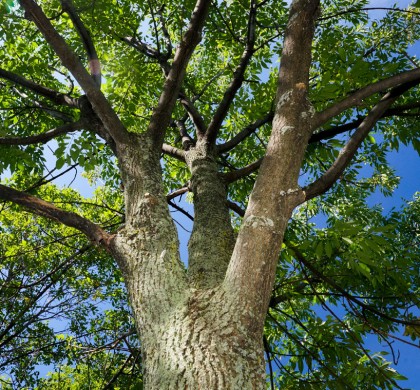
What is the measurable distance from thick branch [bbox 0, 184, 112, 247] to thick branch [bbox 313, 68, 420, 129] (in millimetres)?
1390

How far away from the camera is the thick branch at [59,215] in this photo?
2.22 meters

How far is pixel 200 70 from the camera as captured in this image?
745 cm

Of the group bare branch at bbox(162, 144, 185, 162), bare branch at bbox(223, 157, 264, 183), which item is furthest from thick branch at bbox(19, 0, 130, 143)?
bare branch at bbox(162, 144, 185, 162)

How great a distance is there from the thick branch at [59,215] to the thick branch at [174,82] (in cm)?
92

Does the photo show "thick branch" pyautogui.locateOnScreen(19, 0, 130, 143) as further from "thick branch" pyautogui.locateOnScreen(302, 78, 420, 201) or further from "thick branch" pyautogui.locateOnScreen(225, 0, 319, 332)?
"thick branch" pyautogui.locateOnScreen(302, 78, 420, 201)

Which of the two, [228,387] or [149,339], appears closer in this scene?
[228,387]

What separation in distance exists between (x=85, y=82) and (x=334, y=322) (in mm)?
2966

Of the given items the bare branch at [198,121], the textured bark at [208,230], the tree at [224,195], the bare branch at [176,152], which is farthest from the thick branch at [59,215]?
the bare branch at [198,121]

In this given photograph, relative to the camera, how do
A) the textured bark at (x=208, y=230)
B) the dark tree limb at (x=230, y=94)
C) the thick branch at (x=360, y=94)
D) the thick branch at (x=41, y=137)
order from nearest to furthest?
1. the textured bark at (x=208, y=230)
2. the thick branch at (x=360, y=94)
3. the thick branch at (x=41, y=137)
4. the dark tree limb at (x=230, y=94)

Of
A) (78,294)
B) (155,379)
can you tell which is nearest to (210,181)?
(155,379)

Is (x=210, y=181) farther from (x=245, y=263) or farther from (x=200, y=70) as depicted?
(x=200, y=70)

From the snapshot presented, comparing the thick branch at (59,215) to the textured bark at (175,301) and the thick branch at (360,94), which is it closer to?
the textured bark at (175,301)

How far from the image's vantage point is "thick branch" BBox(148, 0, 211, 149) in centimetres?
298

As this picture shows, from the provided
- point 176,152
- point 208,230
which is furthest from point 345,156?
point 176,152
